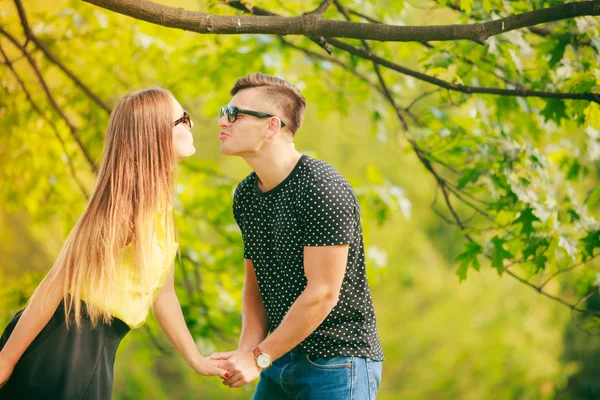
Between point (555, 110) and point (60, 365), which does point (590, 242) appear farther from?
point (60, 365)

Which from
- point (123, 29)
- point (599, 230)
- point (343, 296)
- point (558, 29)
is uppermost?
point (123, 29)

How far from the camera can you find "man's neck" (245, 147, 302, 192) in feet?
8.21

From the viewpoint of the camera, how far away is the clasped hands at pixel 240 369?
241 centimetres

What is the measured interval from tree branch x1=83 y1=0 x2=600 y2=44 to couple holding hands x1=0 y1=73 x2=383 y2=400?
265 millimetres

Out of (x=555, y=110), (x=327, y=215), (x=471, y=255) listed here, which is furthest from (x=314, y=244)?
(x=555, y=110)

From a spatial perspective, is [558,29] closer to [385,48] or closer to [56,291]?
[385,48]

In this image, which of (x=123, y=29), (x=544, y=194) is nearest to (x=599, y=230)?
(x=544, y=194)

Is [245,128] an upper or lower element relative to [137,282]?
upper

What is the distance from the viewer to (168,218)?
2.38m

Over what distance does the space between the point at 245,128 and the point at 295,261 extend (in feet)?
1.60

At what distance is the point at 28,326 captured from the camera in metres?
2.11

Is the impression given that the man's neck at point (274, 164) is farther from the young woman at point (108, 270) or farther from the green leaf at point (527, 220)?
the green leaf at point (527, 220)

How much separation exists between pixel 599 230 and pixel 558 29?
92 cm

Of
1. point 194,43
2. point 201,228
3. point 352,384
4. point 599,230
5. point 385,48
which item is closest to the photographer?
point 352,384
